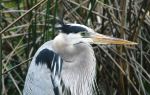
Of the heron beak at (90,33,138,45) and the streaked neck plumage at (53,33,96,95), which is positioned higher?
the heron beak at (90,33,138,45)

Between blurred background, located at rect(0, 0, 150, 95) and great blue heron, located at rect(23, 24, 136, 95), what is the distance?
43 centimetres

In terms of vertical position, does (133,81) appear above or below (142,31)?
below

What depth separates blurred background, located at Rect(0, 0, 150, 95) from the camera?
8.17ft

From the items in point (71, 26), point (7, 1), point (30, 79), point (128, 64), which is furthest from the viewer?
point (7, 1)

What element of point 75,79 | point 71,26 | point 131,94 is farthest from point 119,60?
point 71,26

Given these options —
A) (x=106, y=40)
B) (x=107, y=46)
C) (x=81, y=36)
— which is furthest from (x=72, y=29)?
(x=107, y=46)

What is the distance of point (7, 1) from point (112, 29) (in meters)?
0.81

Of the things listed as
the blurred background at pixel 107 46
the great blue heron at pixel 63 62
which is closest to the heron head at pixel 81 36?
the great blue heron at pixel 63 62

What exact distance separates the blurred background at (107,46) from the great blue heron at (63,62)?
1.41 ft

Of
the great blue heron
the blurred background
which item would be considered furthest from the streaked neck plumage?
the blurred background

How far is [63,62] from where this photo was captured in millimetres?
1918

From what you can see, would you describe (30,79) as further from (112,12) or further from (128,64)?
(112,12)

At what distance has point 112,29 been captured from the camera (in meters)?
2.62

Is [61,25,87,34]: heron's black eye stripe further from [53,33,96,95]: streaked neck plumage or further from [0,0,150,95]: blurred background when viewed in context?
[0,0,150,95]: blurred background
